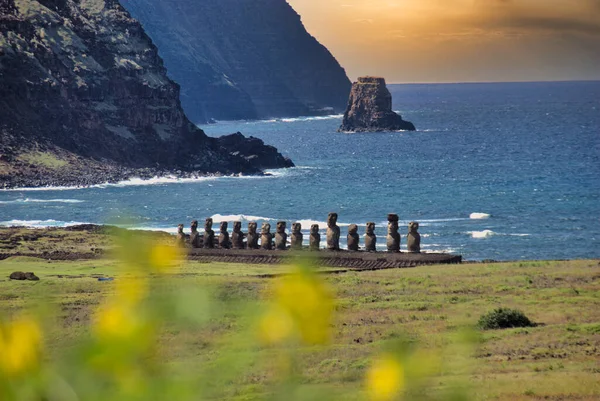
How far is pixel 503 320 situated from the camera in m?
22.0

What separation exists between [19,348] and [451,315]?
2120 cm

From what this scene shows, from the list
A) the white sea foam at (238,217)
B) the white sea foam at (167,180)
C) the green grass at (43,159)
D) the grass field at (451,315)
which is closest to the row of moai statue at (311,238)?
the grass field at (451,315)

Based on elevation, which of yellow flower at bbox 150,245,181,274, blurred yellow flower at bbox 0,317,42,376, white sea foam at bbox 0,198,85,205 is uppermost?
yellow flower at bbox 150,245,181,274

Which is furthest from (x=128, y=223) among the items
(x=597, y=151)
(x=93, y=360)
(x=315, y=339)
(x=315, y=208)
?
(x=597, y=151)

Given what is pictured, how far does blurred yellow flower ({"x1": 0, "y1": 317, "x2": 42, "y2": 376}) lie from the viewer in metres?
2.57

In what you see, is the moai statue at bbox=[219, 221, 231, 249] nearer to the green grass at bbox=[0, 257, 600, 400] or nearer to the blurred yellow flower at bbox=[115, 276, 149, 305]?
the green grass at bbox=[0, 257, 600, 400]

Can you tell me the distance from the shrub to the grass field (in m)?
0.35

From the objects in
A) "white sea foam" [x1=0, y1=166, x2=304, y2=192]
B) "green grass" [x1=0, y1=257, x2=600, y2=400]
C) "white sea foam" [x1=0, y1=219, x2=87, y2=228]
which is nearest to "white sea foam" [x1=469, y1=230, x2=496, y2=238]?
"white sea foam" [x1=0, y1=219, x2=87, y2=228]

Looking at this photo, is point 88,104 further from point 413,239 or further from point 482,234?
point 413,239

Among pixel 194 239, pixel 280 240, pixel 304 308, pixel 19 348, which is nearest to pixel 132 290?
pixel 19 348

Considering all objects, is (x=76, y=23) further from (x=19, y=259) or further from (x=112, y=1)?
(x=19, y=259)

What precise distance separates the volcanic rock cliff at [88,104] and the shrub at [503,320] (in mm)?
87646

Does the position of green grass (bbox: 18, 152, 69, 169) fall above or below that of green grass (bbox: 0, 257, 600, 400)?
below

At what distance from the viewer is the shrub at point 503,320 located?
71.8ft
